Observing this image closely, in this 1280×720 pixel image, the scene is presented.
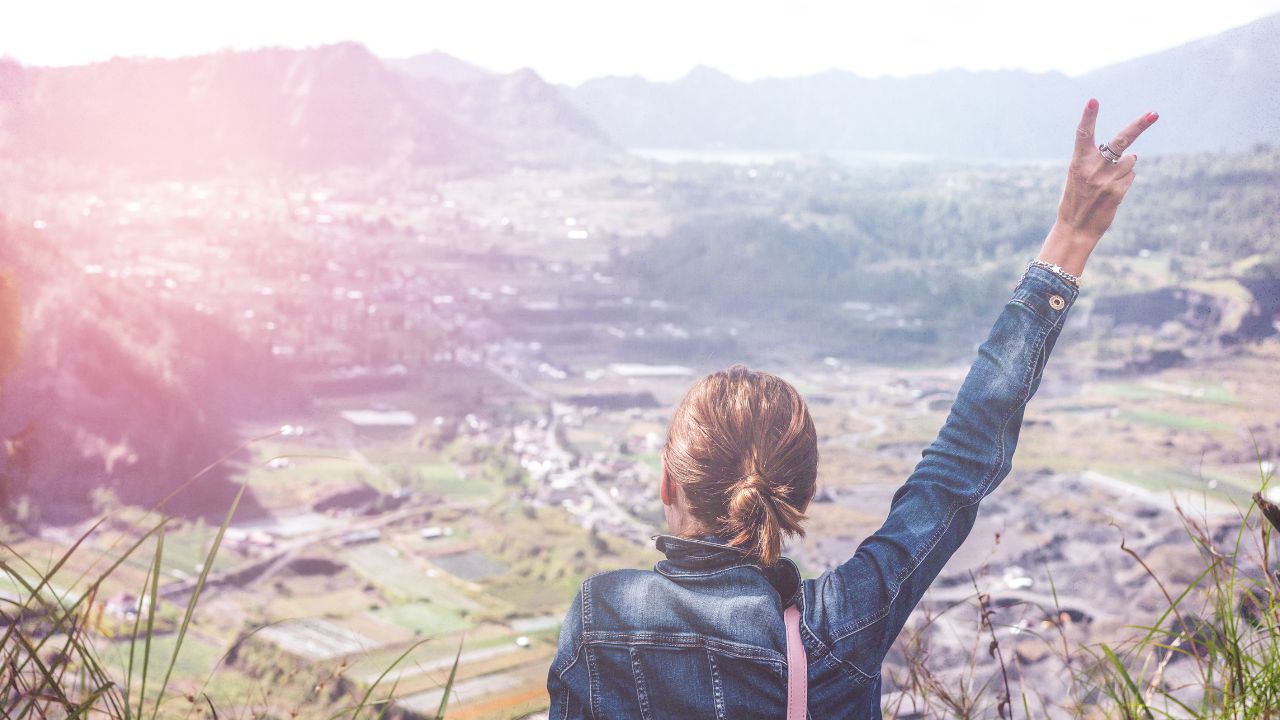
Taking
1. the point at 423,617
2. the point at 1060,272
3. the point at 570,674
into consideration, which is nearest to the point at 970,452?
the point at 1060,272

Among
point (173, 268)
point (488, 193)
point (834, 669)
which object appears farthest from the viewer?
point (488, 193)

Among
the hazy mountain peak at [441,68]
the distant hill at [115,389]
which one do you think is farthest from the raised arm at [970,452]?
the hazy mountain peak at [441,68]

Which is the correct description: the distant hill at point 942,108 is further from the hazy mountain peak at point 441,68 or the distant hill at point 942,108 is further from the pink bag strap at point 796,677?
the pink bag strap at point 796,677

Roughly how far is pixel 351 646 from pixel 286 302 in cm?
395

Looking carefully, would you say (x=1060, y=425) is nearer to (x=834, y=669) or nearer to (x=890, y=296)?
(x=890, y=296)

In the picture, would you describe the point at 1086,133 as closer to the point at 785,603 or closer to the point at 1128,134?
the point at 1128,134

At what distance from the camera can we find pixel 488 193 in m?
13.5

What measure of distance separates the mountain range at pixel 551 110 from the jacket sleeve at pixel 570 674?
518 centimetres

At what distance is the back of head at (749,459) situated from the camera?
2.65 ft

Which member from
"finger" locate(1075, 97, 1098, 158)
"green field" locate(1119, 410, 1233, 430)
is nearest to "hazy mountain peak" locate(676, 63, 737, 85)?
"green field" locate(1119, 410, 1233, 430)

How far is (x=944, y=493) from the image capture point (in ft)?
2.85

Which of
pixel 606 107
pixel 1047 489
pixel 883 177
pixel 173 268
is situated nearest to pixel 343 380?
pixel 173 268

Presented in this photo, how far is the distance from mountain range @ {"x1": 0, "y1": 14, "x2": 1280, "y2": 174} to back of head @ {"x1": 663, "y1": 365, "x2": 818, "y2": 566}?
521cm

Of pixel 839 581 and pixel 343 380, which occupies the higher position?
pixel 839 581
